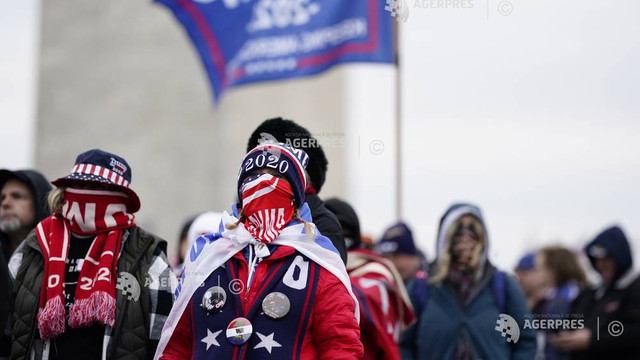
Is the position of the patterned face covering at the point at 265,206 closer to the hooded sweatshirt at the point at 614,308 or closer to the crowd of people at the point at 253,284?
the crowd of people at the point at 253,284

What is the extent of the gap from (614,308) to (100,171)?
13.4 ft

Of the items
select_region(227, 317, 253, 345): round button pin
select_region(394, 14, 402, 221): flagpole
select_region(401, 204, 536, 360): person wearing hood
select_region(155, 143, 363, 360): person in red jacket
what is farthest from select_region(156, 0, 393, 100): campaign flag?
select_region(227, 317, 253, 345): round button pin

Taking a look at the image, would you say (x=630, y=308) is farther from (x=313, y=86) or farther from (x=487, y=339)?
(x=313, y=86)

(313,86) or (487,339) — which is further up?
(313,86)

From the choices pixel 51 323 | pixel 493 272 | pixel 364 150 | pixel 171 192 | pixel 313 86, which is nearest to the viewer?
pixel 51 323

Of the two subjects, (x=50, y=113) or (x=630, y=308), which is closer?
(x=630, y=308)

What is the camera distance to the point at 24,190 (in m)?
6.21

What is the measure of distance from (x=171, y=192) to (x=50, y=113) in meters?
3.33

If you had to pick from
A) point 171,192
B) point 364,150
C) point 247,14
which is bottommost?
point 171,192

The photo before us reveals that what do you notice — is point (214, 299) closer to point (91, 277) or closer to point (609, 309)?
point (91, 277)

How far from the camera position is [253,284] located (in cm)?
454

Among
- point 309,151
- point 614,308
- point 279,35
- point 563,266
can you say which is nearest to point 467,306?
point 614,308

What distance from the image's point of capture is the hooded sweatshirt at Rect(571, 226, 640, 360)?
7523mm

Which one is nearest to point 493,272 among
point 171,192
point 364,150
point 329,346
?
point 364,150
